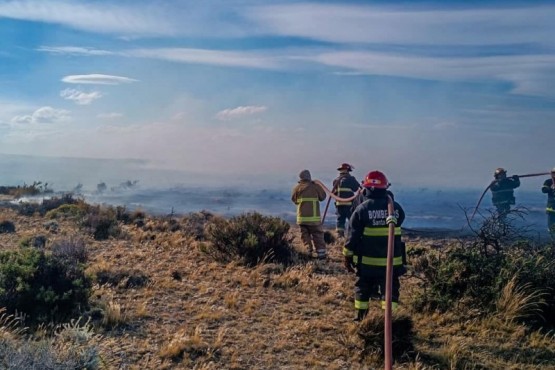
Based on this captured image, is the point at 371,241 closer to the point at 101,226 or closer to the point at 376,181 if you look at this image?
the point at 376,181

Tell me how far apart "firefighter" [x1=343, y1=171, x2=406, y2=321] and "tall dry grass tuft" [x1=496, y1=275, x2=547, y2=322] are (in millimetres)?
Result: 1308

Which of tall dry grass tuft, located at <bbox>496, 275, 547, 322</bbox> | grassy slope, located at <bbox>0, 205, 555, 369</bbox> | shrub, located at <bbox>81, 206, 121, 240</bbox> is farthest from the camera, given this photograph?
shrub, located at <bbox>81, 206, 121, 240</bbox>

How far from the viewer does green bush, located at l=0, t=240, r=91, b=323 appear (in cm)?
675

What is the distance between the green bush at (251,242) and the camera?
10.4m

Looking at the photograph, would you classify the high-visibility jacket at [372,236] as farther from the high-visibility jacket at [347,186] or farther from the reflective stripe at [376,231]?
the high-visibility jacket at [347,186]

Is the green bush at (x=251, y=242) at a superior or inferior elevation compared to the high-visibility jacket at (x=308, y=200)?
inferior

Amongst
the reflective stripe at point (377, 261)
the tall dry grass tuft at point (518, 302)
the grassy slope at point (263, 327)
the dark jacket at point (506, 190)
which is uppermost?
the dark jacket at point (506, 190)

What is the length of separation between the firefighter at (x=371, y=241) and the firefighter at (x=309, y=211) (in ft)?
14.9

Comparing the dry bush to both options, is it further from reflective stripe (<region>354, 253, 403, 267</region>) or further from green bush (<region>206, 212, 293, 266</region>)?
green bush (<region>206, 212, 293, 266</region>)

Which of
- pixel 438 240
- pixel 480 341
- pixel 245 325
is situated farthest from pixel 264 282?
pixel 438 240

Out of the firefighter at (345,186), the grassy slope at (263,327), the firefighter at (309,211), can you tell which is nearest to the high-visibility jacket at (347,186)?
the firefighter at (345,186)

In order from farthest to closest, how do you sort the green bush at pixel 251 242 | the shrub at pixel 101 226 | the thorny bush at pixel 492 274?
1. the shrub at pixel 101 226
2. the green bush at pixel 251 242
3. the thorny bush at pixel 492 274

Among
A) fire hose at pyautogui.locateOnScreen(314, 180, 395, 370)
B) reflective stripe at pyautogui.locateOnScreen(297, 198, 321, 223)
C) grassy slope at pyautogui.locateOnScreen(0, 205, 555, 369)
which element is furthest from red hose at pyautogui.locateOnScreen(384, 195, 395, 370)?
reflective stripe at pyautogui.locateOnScreen(297, 198, 321, 223)

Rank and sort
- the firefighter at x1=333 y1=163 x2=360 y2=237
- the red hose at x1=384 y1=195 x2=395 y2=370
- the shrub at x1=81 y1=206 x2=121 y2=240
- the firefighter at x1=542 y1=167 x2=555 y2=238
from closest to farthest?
the red hose at x1=384 y1=195 x2=395 y2=370
the shrub at x1=81 y1=206 x2=121 y2=240
the firefighter at x1=333 y1=163 x2=360 y2=237
the firefighter at x1=542 y1=167 x2=555 y2=238
